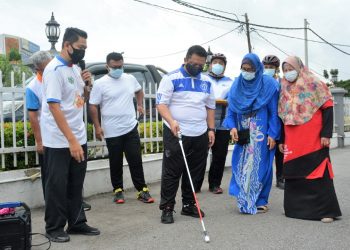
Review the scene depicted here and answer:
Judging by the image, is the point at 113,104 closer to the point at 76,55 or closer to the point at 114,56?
the point at 114,56

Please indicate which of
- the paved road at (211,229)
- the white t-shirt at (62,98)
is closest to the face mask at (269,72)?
the paved road at (211,229)

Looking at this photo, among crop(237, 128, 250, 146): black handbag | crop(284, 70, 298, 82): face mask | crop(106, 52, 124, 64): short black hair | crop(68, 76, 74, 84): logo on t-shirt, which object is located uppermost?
crop(106, 52, 124, 64): short black hair

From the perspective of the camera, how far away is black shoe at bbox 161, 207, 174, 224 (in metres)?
4.59

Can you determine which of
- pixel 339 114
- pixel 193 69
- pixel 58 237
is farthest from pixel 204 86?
pixel 339 114

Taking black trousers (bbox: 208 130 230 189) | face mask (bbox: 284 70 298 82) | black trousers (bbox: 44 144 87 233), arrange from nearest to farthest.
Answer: black trousers (bbox: 44 144 87 233)
face mask (bbox: 284 70 298 82)
black trousers (bbox: 208 130 230 189)

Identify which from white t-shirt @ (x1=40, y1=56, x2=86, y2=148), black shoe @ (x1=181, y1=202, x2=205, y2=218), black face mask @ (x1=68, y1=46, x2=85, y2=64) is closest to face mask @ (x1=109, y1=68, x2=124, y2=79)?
white t-shirt @ (x1=40, y1=56, x2=86, y2=148)

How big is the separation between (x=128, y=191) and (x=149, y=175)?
616 millimetres

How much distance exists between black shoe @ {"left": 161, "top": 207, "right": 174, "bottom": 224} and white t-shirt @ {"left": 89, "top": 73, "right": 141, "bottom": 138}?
4.54 feet

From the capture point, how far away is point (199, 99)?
4727 millimetres

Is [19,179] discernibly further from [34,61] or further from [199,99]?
[199,99]

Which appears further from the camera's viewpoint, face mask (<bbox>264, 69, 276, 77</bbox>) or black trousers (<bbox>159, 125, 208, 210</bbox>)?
face mask (<bbox>264, 69, 276, 77</bbox>)

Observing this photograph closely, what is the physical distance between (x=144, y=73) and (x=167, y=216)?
4403 millimetres

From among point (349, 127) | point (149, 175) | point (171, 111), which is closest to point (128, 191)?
point (149, 175)

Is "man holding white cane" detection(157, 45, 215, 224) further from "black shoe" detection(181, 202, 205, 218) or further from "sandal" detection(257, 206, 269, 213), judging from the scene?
"sandal" detection(257, 206, 269, 213)
